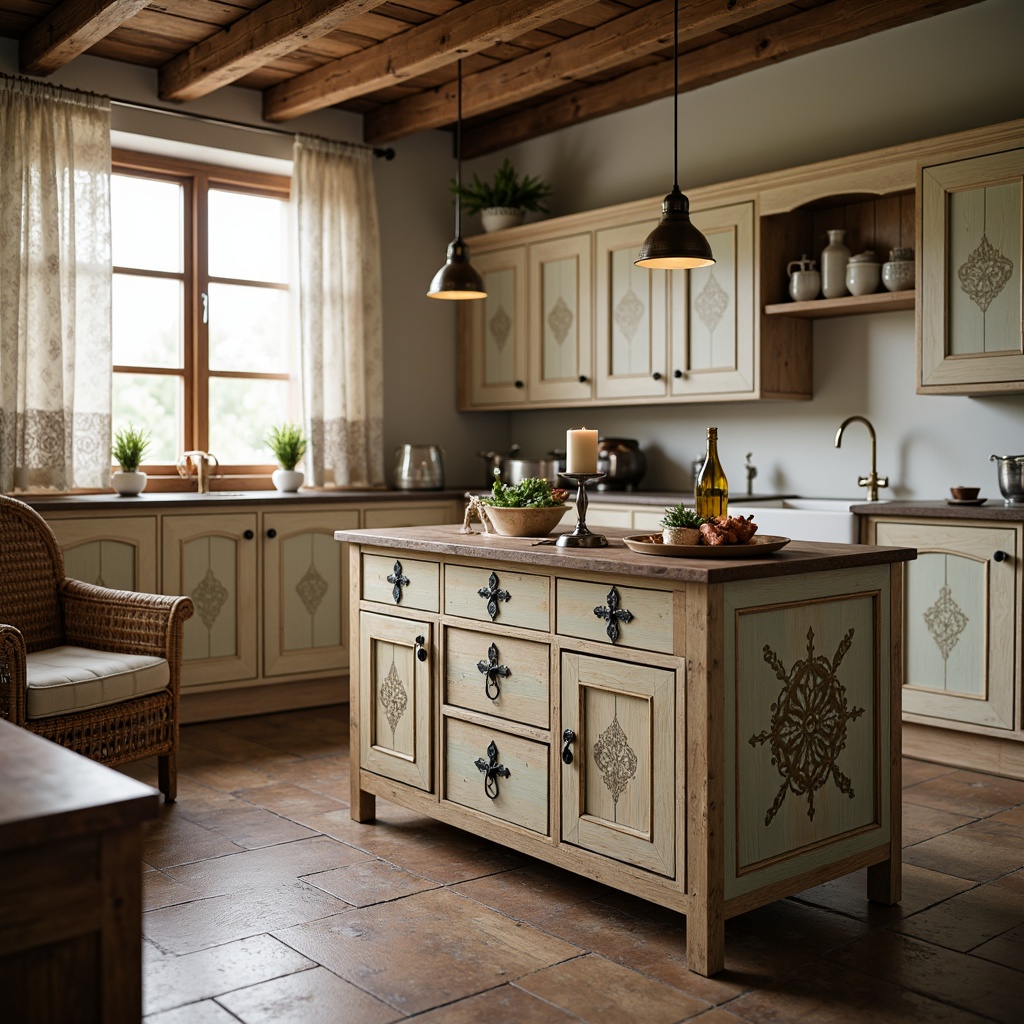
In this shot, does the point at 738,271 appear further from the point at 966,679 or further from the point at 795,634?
the point at 795,634

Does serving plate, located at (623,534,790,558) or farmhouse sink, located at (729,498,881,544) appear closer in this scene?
serving plate, located at (623,534,790,558)

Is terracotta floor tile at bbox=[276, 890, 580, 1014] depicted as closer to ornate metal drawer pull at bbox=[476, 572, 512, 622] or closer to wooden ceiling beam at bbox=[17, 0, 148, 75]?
ornate metal drawer pull at bbox=[476, 572, 512, 622]

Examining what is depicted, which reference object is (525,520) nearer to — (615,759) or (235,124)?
(615,759)

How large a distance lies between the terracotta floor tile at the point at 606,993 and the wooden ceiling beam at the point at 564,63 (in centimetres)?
301

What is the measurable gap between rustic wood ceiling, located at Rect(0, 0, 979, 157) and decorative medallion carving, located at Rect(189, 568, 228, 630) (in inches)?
79.5

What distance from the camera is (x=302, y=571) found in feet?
15.6

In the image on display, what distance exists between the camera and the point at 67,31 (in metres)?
3.99

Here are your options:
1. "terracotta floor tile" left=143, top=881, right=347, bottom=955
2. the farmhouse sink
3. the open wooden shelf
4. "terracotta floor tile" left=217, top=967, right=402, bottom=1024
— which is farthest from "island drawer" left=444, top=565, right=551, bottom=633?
the open wooden shelf

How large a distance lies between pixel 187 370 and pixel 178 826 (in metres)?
2.46

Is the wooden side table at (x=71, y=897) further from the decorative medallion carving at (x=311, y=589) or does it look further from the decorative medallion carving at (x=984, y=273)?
the decorative medallion carving at (x=311, y=589)

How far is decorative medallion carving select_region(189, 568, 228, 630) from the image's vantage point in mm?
4430

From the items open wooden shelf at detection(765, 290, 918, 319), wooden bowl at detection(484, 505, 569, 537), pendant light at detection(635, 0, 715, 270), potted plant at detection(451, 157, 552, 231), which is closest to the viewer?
pendant light at detection(635, 0, 715, 270)

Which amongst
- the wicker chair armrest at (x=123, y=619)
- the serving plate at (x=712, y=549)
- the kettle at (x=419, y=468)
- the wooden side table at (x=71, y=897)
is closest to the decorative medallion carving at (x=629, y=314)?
the kettle at (x=419, y=468)

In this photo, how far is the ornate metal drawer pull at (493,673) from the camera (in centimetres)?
278
